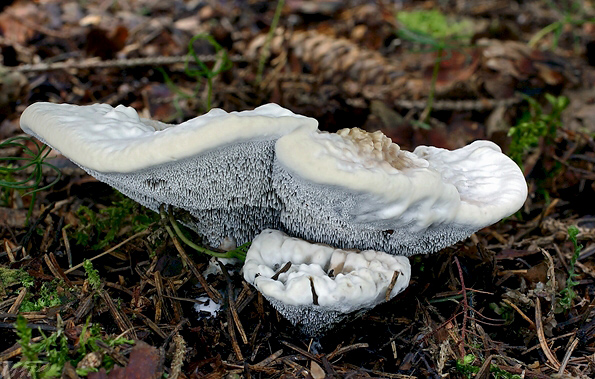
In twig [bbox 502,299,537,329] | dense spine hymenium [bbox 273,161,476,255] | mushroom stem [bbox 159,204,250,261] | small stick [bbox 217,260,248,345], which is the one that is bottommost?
twig [bbox 502,299,537,329]

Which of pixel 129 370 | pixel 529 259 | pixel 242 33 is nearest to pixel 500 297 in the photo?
pixel 529 259

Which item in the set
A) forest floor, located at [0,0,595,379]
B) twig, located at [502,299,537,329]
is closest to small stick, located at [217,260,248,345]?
forest floor, located at [0,0,595,379]

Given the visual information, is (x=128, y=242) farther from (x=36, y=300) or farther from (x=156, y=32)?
(x=156, y=32)

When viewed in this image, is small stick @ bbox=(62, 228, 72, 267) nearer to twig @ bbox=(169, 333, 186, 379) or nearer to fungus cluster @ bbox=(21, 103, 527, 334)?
fungus cluster @ bbox=(21, 103, 527, 334)

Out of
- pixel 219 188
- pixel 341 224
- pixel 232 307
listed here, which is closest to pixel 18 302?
pixel 232 307

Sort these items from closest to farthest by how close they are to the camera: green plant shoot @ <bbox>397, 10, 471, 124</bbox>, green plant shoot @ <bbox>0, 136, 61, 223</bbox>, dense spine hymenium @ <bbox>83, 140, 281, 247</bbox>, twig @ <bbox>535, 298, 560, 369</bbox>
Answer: dense spine hymenium @ <bbox>83, 140, 281, 247</bbox> → twig @ <bbox>535, 298, 560, 369</bbox> → green plant shoot @ <bbox>0, 136, 61, 223</bbox> → green plant shoot @ <bbox>397, 10, 471, 124</bbox>

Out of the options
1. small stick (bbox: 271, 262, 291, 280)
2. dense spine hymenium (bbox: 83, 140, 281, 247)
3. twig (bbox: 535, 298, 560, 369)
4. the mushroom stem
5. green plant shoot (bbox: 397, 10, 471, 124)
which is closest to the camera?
dense spine hymenium (bbox: 83, 140, 281, 247)
